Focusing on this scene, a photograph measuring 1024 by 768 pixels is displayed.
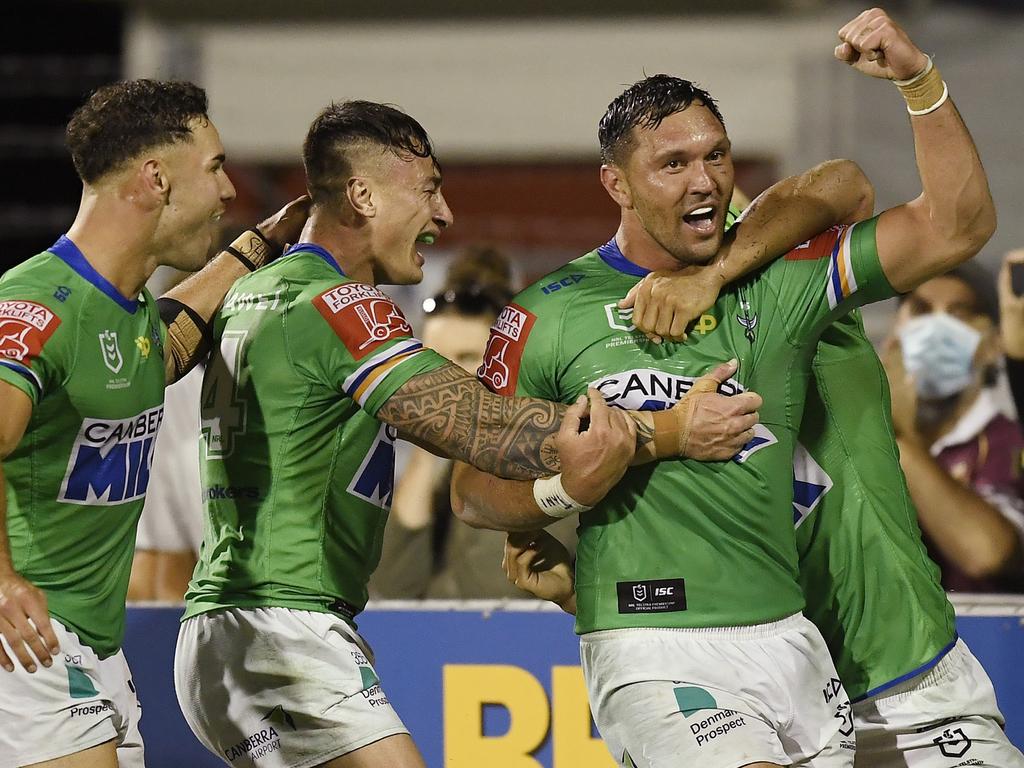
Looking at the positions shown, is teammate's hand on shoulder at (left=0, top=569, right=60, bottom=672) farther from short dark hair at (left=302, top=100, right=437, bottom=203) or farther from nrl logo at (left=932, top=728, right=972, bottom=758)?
nrl logo at (left=932, top=728, right=972, bottom=758)

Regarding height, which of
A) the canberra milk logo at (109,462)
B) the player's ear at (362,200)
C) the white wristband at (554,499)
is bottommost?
the white wristband at (554,499)

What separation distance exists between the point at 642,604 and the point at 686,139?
3.64 ft

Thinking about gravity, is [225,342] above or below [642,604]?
above

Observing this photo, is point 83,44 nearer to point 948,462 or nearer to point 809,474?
point 948,462

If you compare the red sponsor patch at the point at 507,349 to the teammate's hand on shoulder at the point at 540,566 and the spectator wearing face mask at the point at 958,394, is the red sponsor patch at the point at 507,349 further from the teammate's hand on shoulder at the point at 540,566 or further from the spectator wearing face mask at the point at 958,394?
the spectator wearing face mask at the point at 958,394

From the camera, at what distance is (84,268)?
3.43 meters

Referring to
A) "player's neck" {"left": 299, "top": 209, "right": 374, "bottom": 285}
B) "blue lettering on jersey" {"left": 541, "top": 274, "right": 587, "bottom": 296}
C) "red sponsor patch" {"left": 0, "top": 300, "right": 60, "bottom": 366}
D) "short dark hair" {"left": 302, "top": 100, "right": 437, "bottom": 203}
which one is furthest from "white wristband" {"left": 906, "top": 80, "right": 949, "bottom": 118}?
"red sponsor patch" {"left": 0, "top": 300, "right": 60, "bottom": 366}

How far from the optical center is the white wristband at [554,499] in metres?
3.39

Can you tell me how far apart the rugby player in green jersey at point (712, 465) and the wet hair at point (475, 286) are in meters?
2.16

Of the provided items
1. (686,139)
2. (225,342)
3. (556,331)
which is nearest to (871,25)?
(686,139)

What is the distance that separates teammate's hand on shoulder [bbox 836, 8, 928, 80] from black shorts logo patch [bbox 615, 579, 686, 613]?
1.23 metres

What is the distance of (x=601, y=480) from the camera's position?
131 inches

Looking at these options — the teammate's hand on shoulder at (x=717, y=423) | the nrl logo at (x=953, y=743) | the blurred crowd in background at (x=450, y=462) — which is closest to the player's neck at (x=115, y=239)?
the teammate's hand on shoulder at (x=717, y=423)

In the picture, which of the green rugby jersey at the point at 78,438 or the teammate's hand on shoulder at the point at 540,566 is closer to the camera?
the green rugby jersey at the point at 78,438
